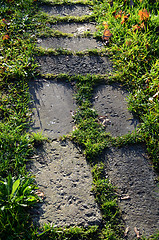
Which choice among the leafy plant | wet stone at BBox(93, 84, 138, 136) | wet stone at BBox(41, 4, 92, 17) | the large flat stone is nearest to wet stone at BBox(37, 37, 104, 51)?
wet stone at BBox(41, 4, 92, 17)

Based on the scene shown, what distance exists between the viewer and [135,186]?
85.4 inches

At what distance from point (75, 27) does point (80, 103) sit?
1468mm

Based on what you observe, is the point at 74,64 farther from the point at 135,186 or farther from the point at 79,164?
the point at 135,186

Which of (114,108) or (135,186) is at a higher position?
(114,108)

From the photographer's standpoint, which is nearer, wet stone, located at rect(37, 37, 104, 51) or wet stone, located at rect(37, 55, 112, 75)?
wet stone, located at rect(37, 55, 112, 75)

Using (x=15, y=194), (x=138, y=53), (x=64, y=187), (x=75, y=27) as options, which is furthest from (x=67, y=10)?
(x=15, y=194)

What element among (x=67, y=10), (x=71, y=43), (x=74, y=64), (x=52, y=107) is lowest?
(x=52, y=107)

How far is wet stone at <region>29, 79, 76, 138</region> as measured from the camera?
98.7 inches

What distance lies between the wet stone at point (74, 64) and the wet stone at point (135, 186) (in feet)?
3.72

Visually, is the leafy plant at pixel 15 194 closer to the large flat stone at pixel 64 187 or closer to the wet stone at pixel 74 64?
the large flat stone at pixel 64 187

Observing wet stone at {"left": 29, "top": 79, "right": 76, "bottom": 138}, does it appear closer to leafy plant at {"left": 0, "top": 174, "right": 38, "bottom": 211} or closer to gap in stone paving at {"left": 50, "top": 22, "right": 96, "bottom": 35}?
leafy plant at {"left": 0, "top": 174, "right": 38, "bottom": 211}

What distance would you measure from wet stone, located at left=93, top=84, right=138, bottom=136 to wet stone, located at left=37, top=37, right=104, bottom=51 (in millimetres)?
763

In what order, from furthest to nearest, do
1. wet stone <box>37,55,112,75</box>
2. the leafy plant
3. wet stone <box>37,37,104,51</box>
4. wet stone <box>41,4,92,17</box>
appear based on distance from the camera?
wet stone <box>41,4,92,17</box>
wet stone <box>37,37,104,51</box>
wet stone <box>37,55,112,75</box>
the leafy plant

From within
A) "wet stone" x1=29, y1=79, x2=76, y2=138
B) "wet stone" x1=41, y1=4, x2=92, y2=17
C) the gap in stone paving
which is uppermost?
"wet stone" x1=41, y1=4, x2=92, y2=17
